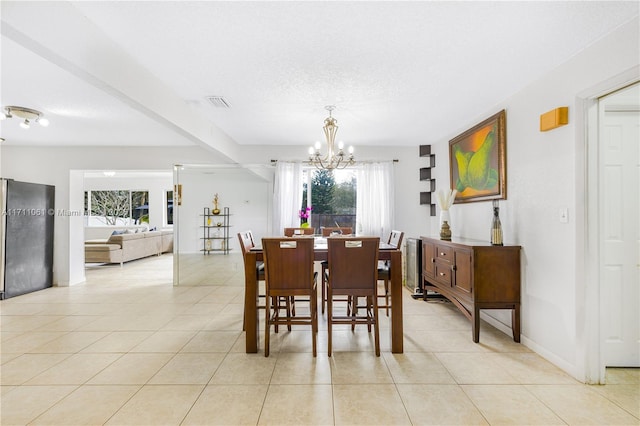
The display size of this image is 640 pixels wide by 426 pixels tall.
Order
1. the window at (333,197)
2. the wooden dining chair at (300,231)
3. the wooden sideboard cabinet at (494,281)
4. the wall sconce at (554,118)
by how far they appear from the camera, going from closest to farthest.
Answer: the wall sconce at (554,118) → the wooden sideboard cabinet at (494,281) → the wooden dining chair at (300,231) → the window at (333,197)

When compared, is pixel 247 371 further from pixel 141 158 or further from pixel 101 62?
pixel 141 158

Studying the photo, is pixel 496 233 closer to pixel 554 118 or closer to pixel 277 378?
pixel 554 118

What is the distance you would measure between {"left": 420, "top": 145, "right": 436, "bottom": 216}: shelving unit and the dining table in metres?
2.76

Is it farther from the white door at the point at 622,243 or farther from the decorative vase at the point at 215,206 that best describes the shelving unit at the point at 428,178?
the decorative vase at the point at 215,206

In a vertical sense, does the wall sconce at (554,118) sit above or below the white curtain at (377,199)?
above

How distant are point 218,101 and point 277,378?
2.64m

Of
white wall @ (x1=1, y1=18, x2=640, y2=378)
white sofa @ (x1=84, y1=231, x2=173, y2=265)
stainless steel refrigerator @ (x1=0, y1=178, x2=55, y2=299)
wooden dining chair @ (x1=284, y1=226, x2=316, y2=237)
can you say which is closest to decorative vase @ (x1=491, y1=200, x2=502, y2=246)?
white wall @ (x1=1, y1=18, x2=640, y2=378)

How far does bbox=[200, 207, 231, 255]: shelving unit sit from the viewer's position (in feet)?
17.3

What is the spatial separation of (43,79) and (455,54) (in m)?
3.42

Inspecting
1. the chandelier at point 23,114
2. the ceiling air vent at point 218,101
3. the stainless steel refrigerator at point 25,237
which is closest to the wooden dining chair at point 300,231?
the ceiling air vent at point 218,101

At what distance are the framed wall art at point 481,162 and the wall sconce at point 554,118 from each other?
639 millimetres

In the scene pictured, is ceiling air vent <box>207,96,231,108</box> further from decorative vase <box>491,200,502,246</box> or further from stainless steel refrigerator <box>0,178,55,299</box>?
stainless steel refrigerator <box>0,178,55,299</box>

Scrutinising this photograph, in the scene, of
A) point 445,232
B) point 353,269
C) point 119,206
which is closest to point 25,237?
point 353,269

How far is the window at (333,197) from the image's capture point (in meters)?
5.59
